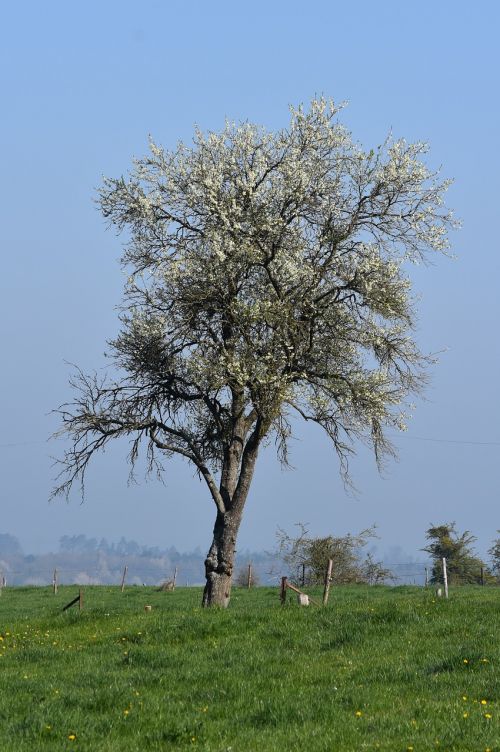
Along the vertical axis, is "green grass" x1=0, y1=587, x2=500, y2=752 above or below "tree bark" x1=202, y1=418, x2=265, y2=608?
below

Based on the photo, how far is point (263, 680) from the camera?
56.5 ft

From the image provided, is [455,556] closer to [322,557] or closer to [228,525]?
[322,557]

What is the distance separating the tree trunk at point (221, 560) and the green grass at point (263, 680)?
7283mm

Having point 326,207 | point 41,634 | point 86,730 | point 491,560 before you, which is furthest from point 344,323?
point 491,560

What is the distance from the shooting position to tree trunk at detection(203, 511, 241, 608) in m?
33.0

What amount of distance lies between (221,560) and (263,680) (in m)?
15.9

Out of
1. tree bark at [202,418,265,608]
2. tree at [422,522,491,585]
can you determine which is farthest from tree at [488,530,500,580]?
tree bark at [202,418,265,608]

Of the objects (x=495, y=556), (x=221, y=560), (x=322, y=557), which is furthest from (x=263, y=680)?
(x=495, y=556)

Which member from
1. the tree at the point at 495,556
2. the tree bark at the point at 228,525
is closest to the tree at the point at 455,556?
the tree at the point at 495,556

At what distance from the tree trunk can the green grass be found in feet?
23.9

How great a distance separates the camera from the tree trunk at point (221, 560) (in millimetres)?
33000

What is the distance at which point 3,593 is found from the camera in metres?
62.2

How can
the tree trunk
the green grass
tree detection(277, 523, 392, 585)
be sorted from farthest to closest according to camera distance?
1. tree detection(277, 523, 392, 585)
2. the tree trunk
3. the green grass

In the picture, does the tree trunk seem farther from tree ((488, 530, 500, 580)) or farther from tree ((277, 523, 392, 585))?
tree ((488, 530, 500, 580))
